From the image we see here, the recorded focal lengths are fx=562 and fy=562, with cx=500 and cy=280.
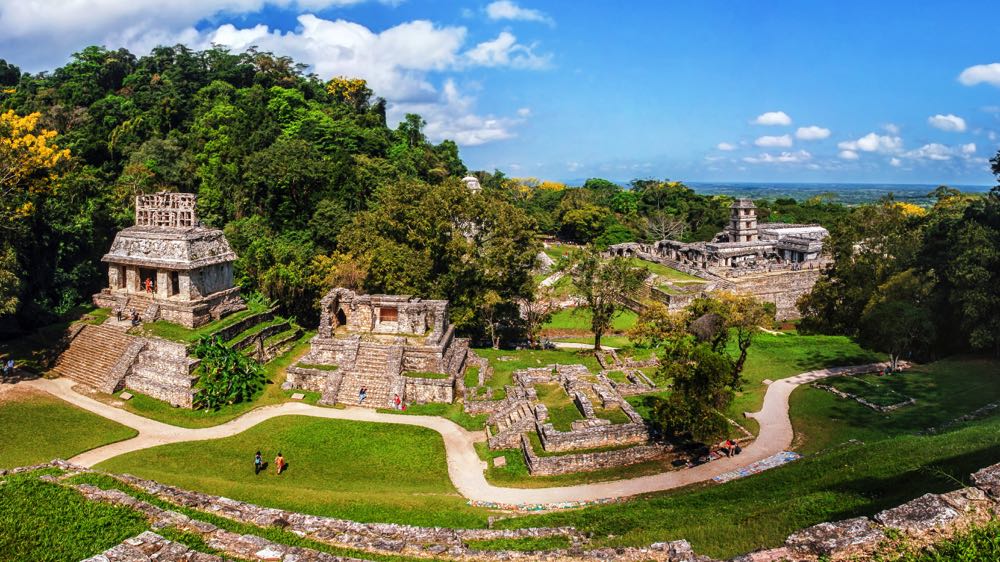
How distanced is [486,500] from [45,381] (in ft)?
69.8

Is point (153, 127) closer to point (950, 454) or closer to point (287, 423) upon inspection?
point (287, 423)

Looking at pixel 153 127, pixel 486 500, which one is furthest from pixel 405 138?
pixel 486 500

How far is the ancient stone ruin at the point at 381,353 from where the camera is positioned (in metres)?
24.6

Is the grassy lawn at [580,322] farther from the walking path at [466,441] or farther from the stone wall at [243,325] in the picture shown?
the stone wall at [243,325]

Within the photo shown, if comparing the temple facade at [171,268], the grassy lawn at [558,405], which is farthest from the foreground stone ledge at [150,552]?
the temple facade at [171,268]

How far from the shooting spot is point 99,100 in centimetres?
5603

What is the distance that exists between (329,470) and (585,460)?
8719mm

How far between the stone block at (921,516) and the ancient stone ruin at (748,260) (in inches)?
1441

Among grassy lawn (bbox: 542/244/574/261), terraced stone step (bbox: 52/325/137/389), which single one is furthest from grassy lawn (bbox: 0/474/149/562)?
grassy lawn (bbox: 542/244/574/261)

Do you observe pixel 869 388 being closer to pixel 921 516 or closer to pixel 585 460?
pixel 585 460

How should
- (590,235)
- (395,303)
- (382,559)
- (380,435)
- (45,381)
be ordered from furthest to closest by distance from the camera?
(590,235), (395,303), (45,381), (380,435), (382,559)

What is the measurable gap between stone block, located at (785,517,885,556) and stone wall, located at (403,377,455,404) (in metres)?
16.5

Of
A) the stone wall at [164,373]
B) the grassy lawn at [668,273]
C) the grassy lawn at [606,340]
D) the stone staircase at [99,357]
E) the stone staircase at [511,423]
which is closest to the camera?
the stone staircase at [511,423]

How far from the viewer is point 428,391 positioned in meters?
24.7
